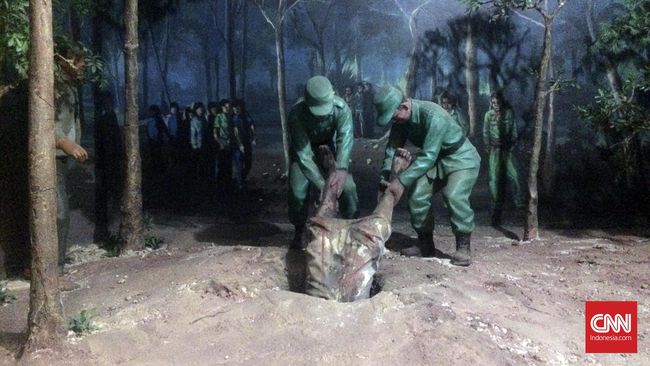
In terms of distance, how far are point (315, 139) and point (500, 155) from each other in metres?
2.96

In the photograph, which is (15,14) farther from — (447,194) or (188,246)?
(447,194)

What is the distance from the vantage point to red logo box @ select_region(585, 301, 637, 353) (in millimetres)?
3562

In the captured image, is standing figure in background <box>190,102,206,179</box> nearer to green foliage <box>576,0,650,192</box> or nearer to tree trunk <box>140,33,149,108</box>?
tree trunk <box>140,33,149,108</box>

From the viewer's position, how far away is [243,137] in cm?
771

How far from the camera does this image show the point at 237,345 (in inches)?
142

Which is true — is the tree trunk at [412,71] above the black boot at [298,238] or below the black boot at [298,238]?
above

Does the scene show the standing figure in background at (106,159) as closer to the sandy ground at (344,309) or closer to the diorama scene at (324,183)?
the diorama scene at (324,183)

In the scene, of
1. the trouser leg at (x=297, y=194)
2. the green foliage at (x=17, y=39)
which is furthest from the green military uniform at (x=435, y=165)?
the green foliage at (x=17, y=39)

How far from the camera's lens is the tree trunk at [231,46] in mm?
7656

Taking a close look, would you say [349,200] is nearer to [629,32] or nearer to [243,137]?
[243,137]

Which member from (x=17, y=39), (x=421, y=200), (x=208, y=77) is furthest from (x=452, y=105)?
(x=17, y=39)

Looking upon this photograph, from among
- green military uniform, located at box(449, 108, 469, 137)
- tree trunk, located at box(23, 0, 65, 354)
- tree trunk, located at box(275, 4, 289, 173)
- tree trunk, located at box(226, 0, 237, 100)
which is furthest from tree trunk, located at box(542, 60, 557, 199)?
tree trunk, located at box(23, 0, 65, 354)

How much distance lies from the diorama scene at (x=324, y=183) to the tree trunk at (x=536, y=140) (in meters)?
0.02

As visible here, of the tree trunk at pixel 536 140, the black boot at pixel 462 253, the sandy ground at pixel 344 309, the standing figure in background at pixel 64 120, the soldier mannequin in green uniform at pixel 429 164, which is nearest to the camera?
the sandy ground at pixel 344 309
